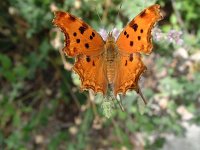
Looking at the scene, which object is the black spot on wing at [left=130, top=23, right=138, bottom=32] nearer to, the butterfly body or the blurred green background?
the butterfly body

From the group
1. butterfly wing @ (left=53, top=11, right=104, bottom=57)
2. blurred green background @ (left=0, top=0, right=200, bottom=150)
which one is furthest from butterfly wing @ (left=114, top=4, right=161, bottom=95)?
blurred green background @ (left=0, top=0, right=200, bottom=150)

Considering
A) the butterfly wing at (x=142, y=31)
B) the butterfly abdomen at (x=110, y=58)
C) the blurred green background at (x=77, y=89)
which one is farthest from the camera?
the blurred green background at (x=77, y=89)

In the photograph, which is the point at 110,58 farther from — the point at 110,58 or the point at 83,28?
the point at 83,28

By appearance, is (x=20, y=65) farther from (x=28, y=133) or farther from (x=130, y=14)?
(x=130, y=14)

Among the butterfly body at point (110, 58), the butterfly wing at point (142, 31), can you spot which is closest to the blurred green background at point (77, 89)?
the butterfly body at point (110, 58)

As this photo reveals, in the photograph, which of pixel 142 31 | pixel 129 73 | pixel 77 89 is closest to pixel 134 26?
pixel 142 31

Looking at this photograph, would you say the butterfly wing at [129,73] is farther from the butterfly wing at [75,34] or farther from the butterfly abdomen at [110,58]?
the butterfly wing at [75,34]

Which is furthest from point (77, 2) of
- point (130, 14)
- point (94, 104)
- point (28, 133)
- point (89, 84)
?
point (89, 84)
